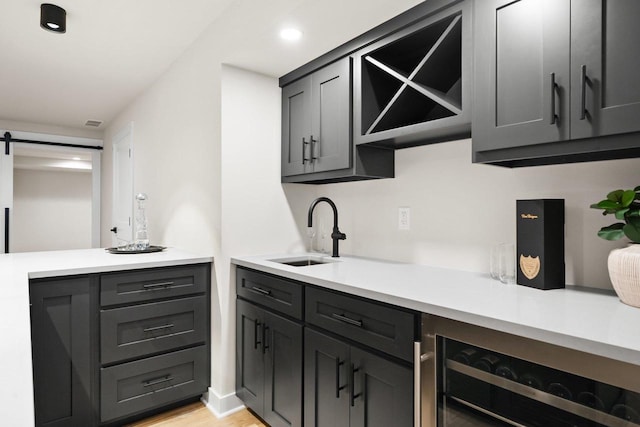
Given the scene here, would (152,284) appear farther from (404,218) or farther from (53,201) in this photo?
(53,201)

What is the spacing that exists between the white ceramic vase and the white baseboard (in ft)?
6.75

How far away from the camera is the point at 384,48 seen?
1.88 metres

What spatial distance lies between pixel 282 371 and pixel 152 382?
85 cm

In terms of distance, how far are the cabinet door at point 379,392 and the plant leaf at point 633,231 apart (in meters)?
0.79

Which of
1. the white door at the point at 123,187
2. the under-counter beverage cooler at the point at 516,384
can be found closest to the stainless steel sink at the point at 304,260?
the under-counter beverage cooler at the point at 516,384

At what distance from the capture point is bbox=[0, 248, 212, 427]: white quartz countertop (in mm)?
569

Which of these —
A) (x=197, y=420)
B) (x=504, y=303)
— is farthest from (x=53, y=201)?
A: (x=504, y=303)

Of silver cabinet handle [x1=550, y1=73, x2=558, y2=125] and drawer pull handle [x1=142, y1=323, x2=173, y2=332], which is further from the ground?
silver cabinet handle [x1=550, y1=73, x2=558, y2=125]

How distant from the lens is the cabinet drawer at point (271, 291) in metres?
1.81

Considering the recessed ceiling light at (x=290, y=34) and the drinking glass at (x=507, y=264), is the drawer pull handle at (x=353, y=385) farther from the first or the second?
the recessed ceiling light at (x=290, y=34)

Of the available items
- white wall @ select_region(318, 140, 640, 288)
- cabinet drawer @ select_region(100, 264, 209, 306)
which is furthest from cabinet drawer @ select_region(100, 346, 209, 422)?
white wall @ select_region(318, 140, 640, 288)

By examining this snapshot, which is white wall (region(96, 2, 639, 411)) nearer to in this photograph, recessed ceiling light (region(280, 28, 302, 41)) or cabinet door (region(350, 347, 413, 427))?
recessed ceiling light (region(280, 28, 302, 41))

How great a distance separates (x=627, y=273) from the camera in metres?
1.09

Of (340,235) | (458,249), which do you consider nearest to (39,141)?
(340,235)
